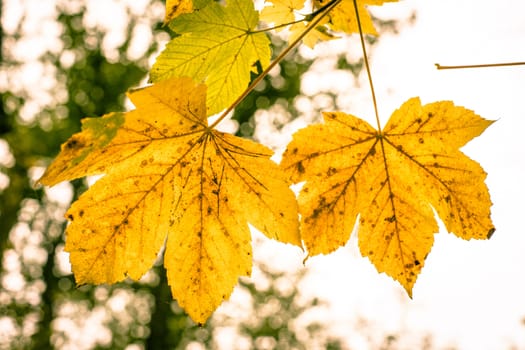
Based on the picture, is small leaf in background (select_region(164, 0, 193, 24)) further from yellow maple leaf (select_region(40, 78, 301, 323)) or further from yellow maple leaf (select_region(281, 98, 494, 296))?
yellow maple leaf (select_region(281, 98, 494, 296))

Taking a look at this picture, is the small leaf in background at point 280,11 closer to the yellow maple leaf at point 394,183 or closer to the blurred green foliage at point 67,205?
the yellow maple leaf at point 394,183

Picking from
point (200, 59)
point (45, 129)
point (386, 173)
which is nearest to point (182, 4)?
point (200, 59)

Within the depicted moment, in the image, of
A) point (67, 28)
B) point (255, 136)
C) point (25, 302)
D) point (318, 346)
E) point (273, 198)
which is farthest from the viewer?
point (318, 346)

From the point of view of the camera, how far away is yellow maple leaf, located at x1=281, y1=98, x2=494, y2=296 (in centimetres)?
99

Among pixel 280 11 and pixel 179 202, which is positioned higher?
pixel 280 11

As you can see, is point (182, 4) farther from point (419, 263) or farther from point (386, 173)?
point (419, 263)

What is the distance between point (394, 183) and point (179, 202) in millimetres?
595

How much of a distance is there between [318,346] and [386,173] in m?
10.4

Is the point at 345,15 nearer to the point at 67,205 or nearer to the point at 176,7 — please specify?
the point at 176,7

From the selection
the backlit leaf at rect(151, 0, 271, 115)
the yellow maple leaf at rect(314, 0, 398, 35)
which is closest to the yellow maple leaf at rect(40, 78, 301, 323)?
the backlit leaf at rect(151, 0, 271, 115)

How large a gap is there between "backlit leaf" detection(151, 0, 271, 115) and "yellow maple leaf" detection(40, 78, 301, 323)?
11 centimetres

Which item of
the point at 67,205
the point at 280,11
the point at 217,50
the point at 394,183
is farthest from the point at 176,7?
the point at 67,205

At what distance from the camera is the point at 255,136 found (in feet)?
31.2

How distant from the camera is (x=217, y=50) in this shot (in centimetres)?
101
